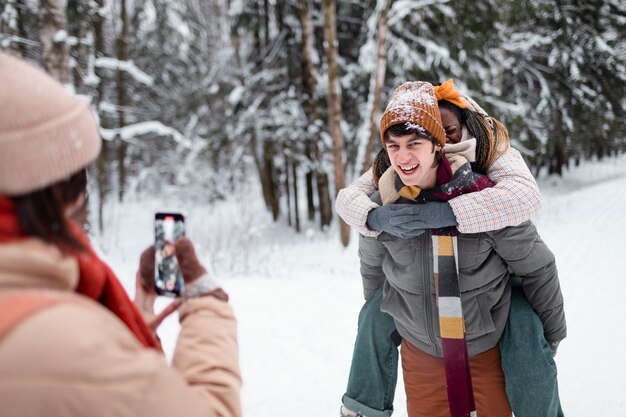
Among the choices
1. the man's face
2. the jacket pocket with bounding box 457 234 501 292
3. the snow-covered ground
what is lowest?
the snow-covered ground

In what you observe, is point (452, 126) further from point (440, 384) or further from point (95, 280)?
point (95, 280)

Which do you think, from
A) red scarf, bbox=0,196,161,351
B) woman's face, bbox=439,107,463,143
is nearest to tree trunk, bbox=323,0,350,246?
woman's face, bbox=439,107,463,143

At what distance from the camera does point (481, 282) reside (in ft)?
6.11

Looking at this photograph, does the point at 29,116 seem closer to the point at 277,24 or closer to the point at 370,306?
the point at 370,306

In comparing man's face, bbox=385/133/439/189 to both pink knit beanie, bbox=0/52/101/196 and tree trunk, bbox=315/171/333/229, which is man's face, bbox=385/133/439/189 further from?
tree trunk, bbox=315/171/333/229

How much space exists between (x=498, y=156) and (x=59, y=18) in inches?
286

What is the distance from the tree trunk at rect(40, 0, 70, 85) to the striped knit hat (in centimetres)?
656

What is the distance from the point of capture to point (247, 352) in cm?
432

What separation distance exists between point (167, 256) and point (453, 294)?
122cm

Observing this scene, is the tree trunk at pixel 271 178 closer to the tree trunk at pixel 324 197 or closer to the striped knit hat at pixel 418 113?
the tree trunk at pixel 324 197

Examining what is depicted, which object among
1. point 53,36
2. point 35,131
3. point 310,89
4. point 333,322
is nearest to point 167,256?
point 35,131

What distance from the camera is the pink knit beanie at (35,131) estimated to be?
2.48ft

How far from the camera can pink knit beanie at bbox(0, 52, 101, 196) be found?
0.76 metres

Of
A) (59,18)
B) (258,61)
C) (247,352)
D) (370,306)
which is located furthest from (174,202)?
(370,306)
